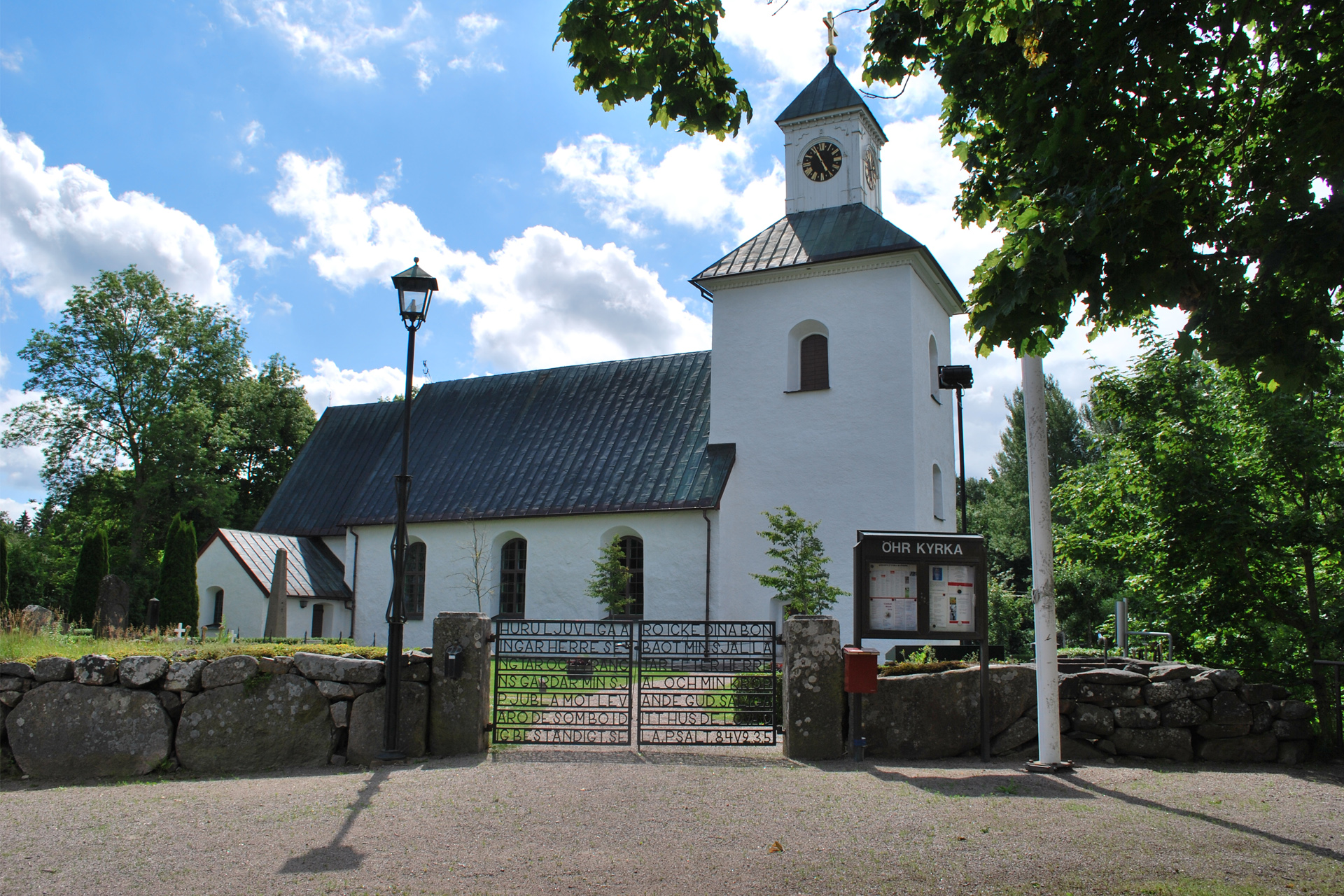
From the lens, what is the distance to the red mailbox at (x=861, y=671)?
7.62m

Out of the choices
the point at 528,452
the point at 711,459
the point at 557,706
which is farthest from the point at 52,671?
the point at 528,452

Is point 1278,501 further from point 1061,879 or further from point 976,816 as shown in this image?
point 1061,879

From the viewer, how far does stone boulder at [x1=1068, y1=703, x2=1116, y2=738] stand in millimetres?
7953

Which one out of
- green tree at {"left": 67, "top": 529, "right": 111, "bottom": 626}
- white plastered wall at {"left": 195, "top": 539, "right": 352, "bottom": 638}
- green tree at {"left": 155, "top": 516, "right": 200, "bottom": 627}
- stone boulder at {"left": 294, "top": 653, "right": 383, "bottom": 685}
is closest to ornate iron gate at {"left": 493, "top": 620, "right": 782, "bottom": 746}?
stone boulder at {"left": 294, "top": 653, "right": 383, "bottom": 685}

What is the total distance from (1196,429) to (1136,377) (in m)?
0.94

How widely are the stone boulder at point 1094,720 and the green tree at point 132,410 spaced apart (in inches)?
1366

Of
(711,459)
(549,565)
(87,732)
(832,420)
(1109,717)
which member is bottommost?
(87,732)

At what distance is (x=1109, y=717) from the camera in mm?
7965

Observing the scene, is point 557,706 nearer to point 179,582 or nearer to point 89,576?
point 179,582

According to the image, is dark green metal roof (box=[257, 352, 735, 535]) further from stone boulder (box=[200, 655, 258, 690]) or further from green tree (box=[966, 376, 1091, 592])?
green tree (box=[966, 376, 1091, 592])

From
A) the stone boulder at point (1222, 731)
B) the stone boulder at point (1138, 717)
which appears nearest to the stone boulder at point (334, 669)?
the stone boulder at point (1138, 717)

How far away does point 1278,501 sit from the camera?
929 cm

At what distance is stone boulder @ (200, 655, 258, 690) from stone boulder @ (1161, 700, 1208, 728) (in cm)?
814

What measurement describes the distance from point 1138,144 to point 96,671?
8.99 m
